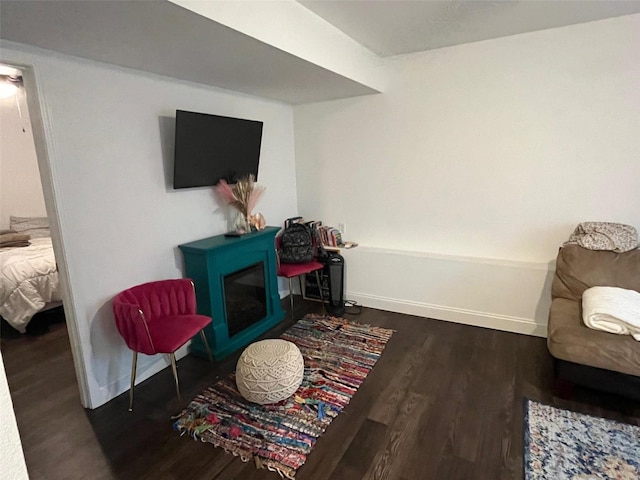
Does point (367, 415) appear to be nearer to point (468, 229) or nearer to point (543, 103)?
point (468, 229)

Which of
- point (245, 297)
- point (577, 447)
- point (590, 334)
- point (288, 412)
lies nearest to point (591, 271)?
point (590, 334)

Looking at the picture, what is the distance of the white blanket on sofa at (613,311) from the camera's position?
2.14m

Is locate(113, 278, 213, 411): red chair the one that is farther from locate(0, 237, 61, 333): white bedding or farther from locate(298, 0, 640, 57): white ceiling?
locate(298, 0, 640, 57): white ceiling

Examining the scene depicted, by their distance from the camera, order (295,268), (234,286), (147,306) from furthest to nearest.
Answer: (295,268), (234,286), (147,306)

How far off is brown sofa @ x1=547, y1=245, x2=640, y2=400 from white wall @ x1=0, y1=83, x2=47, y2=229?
18.8ft

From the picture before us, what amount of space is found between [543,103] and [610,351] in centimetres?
194

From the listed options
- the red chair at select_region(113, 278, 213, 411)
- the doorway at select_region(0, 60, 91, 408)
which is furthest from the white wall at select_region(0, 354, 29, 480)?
the doorway at select_region(0, 60, 91, 408)

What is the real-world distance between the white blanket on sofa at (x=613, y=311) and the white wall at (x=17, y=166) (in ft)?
19.2

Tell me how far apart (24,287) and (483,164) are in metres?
4.41

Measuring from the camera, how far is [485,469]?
1.83 m

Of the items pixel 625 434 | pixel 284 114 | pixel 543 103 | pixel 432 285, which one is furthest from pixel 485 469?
pixel 284 114

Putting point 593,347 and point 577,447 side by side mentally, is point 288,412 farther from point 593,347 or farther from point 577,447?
point 593,347

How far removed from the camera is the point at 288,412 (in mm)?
2279

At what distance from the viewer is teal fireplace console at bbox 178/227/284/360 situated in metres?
2.87
